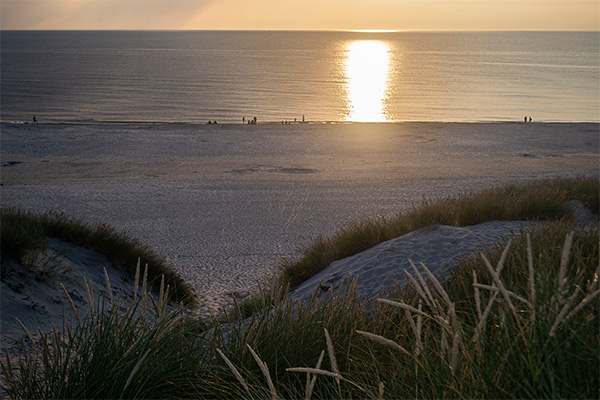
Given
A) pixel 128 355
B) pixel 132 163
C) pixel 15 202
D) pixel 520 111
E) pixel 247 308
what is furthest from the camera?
pixel 520 111

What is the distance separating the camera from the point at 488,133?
2897 centimetres

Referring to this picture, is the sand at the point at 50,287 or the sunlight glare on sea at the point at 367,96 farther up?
the sunlight glare on sea at the point at 367,96

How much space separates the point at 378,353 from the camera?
308 cm

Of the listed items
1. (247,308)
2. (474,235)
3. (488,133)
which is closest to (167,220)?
(247,308)

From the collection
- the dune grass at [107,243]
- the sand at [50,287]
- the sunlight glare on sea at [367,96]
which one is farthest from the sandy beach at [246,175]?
the sunlight glare on sea at [367,96]

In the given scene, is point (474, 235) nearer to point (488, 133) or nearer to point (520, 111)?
point (488, 133)

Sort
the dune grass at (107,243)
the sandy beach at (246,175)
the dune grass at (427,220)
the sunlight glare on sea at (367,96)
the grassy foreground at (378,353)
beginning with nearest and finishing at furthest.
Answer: the grassy foreground at (378,353)
the dune grass at (107,243)
the dune grass at (427,220)
the sandy beach at (246,175)
the sunlight glare on sea at (367,96)

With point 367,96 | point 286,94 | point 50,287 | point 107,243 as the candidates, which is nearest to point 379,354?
point 50,287

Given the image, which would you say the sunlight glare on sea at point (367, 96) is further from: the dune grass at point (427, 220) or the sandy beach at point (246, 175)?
the dune grass at point (427, 220)

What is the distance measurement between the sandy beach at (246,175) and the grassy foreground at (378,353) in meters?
2.03

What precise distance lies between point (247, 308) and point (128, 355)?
305 centimetres

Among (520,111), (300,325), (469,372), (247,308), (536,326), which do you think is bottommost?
(247,308)

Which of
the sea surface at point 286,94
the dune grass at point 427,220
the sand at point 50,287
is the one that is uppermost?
the sea surface at point 286,94

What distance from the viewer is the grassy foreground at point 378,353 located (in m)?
1.75
